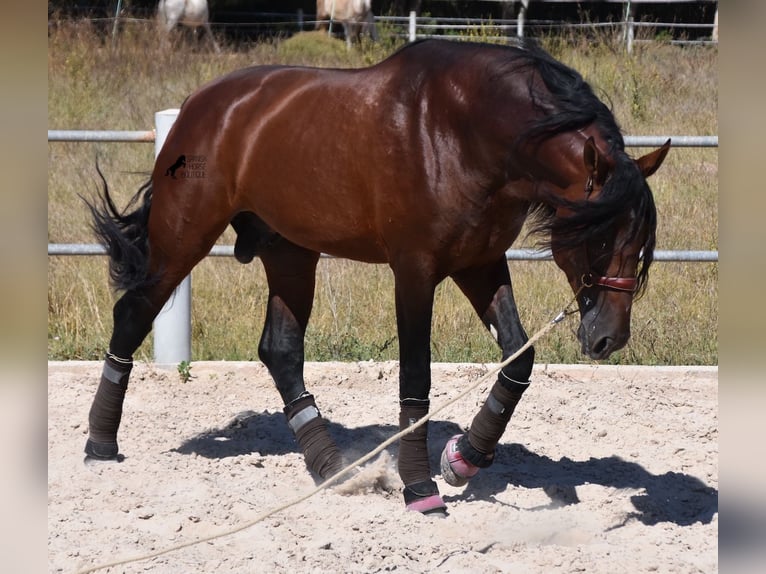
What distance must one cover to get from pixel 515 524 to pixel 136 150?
785 centimetres

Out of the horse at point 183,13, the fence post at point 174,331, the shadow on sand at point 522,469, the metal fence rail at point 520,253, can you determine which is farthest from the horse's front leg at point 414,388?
the horse at point 183,13

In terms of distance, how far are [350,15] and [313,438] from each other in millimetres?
15547

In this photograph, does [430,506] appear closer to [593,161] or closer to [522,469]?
[522,469]

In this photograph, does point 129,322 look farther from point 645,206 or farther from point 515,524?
point 645,206

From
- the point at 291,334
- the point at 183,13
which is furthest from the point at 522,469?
the point at 183,13

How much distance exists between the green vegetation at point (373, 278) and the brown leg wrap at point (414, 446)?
80 centimetres

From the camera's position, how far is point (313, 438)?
15.8ft

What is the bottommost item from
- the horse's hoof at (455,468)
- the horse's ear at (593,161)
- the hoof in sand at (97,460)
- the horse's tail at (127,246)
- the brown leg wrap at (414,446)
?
the hoof in sand at (97,460)

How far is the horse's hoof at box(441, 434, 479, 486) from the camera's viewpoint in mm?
4477

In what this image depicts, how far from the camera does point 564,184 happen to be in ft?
12.5

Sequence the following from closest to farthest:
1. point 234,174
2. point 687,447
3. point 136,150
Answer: point 234,174
point 687,447
point 136,150

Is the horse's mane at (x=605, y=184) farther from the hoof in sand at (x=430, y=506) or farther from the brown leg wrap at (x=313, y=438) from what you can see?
the brown leg wrap at (x=313, y=438)

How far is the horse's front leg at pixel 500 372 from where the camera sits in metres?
4.34
